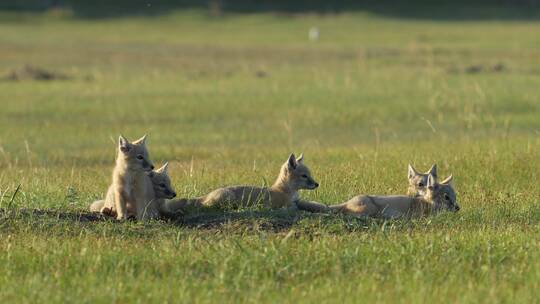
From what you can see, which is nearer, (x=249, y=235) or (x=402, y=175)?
(x=249, y=235)

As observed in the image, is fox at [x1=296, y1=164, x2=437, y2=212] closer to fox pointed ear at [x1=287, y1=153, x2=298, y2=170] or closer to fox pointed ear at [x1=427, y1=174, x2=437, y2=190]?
fox pointed ear at [x1=427, y1=174, x2=437, y2=190]

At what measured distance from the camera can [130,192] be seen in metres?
11.7

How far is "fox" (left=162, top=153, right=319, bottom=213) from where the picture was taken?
12.1 meters

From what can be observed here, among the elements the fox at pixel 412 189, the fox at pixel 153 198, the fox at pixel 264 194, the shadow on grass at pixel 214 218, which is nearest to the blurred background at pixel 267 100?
the fox at pixel 264 194

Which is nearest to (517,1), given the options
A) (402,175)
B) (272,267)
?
(402,175)

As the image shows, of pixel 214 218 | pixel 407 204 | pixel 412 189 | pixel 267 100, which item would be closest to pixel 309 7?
pixel 267 100

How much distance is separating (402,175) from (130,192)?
432cm

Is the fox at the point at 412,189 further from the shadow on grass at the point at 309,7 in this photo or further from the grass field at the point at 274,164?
the shadow on grass at the point at 309,7

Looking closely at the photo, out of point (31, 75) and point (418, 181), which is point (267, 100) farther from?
point (418, 181)

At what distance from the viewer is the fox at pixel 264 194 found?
1214 centimetres

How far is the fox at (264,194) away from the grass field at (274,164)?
0.52 metres

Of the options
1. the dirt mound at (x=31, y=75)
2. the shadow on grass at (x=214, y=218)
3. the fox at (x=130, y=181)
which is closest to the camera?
the shadow on grass at (x=214, y=218)

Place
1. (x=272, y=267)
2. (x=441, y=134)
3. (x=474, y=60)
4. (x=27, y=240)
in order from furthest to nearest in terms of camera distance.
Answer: (x=474, y=60)
(x=441, y=134)
(x=27, y=240)
(x=272, y=267)

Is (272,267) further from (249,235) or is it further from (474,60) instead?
(474,60)
